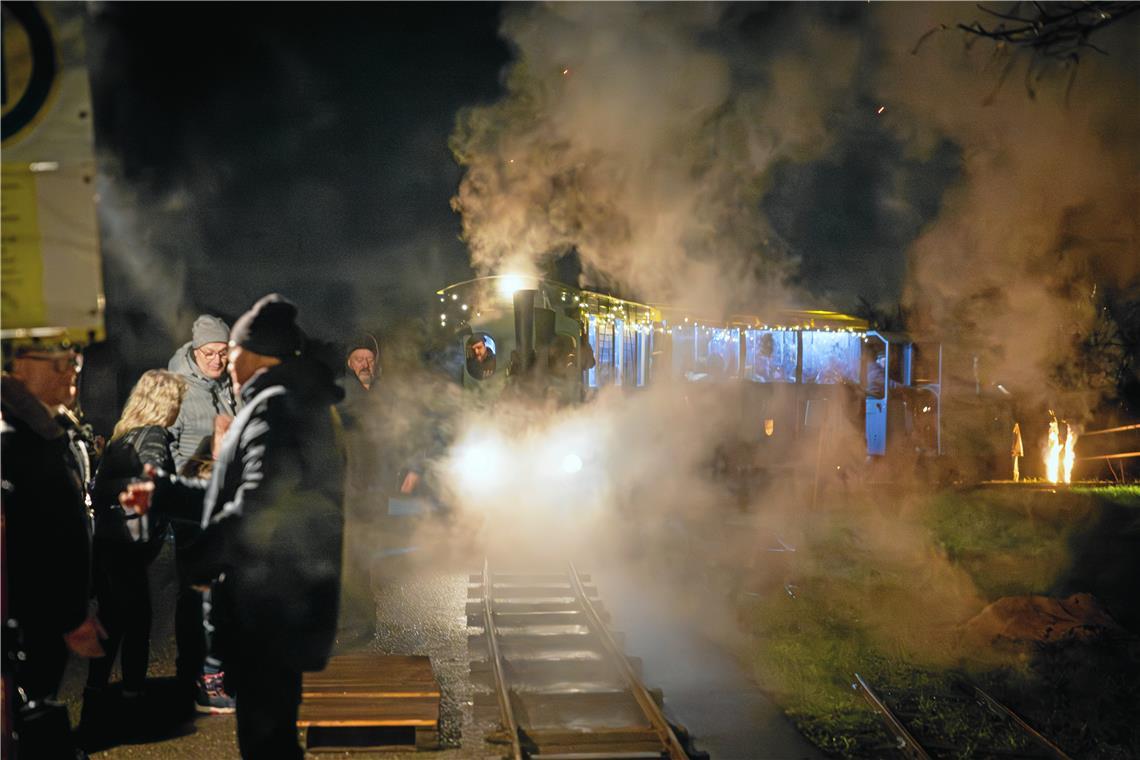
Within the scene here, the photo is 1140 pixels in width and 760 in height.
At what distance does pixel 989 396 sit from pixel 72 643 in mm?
17725

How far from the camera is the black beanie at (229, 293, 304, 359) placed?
3174 mm

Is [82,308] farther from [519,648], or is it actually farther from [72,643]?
[519,648]

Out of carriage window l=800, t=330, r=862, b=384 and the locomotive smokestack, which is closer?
the locomotive smokestack

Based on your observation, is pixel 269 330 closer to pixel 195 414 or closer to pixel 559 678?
pixel 195 414

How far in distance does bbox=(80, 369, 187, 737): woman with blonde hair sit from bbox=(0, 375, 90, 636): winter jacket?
3.73ft

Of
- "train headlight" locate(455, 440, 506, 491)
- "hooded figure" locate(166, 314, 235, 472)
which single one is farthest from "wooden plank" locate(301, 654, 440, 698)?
"train headlight" locate(455, 440, 506, 491)

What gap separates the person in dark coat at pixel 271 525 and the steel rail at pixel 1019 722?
391 cm

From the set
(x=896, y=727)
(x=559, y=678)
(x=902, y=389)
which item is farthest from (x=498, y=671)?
(x=902, y=389)

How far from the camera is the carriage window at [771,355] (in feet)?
53.5

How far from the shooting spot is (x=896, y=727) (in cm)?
525

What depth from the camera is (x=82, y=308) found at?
9.00 feet

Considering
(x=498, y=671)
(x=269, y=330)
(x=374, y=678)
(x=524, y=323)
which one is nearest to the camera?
(x=269, y=330)

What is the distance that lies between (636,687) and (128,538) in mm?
2749

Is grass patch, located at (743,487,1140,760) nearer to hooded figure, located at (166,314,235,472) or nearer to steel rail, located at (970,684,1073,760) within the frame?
steel rail, located at (970,684,1073,760)
